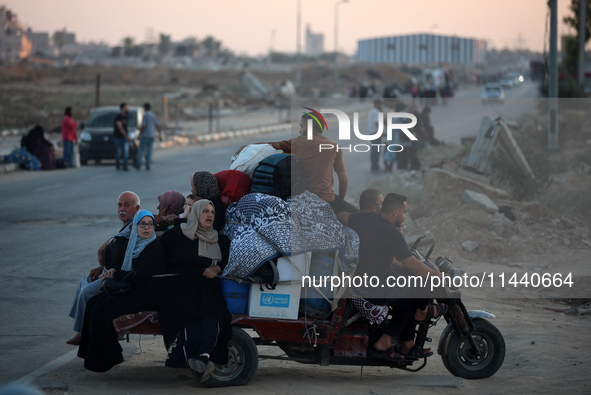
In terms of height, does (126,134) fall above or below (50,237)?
above

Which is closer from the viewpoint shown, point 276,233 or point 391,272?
point 276,233

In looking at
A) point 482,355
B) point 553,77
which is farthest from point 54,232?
point 553,77

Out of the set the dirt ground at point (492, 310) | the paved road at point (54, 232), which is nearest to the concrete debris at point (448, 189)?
the dirt ground at point (492, 310)

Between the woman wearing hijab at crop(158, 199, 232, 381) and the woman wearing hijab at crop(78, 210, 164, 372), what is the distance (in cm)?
12

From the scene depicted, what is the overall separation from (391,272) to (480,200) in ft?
26.0

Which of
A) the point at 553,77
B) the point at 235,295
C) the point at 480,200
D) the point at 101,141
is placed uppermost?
the point at 553,77

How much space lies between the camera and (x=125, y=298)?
5.69m

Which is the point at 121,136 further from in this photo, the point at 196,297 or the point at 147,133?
the point at 196,297

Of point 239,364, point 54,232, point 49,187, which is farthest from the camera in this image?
point 49,187

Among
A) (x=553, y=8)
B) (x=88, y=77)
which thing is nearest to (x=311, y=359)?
(x=553, y=8)

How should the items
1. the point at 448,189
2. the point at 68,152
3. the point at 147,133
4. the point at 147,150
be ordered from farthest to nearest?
1. the point at 68,152
2. the point at 147,150
3. the point at 147,133
4. the point at 448,189

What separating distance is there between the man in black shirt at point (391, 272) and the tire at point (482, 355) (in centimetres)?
29

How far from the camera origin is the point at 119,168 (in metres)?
23.0

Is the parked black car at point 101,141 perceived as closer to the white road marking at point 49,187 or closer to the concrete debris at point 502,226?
the white road marking at point 49,187
